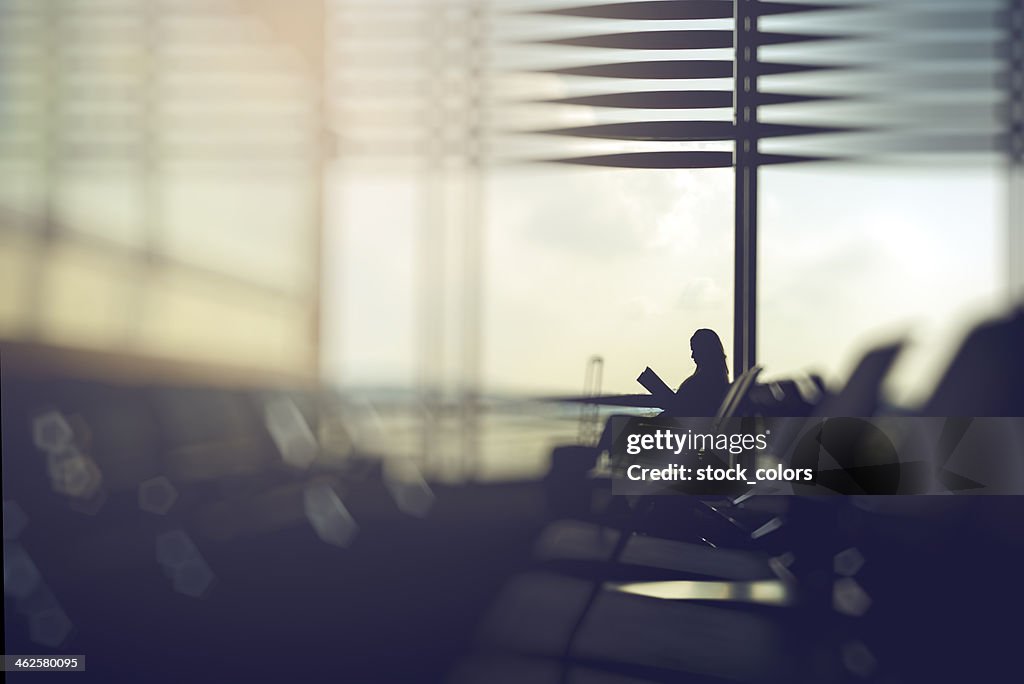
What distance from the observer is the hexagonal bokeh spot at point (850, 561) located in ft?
5.80

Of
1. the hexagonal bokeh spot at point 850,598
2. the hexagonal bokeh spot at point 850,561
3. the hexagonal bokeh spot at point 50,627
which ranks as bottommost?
the hexagonal bokeh spot at point 50,627

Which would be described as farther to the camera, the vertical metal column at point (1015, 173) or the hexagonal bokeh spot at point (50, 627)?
the hexagonal bokeh spot at point (50, 627)

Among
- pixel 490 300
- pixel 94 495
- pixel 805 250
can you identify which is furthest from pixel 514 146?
pixel 94 495

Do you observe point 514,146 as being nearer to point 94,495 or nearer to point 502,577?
point 502,577

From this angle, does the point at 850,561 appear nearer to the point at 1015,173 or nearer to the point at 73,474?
the point at 1015,173

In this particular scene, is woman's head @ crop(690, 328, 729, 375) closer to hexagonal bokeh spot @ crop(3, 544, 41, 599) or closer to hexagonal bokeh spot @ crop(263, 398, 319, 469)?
hexagonal bokeh spot @ crop(263, 398, 319, 469)

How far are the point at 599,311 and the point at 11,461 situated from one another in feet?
4.76

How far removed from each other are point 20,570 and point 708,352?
5.62ft

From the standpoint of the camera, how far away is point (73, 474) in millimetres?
1827

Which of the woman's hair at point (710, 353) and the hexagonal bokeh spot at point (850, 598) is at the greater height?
the woman's hair at point (710, 353)

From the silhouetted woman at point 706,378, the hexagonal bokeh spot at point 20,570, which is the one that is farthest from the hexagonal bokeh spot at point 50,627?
the silhouetted woman at point 706,378

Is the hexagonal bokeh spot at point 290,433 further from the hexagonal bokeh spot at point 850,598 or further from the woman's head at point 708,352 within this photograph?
the hexagonal bokeh spot at point 850,598

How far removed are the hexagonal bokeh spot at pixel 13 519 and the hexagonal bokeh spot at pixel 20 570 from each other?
1.0 inches

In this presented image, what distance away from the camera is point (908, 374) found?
5.75ft
